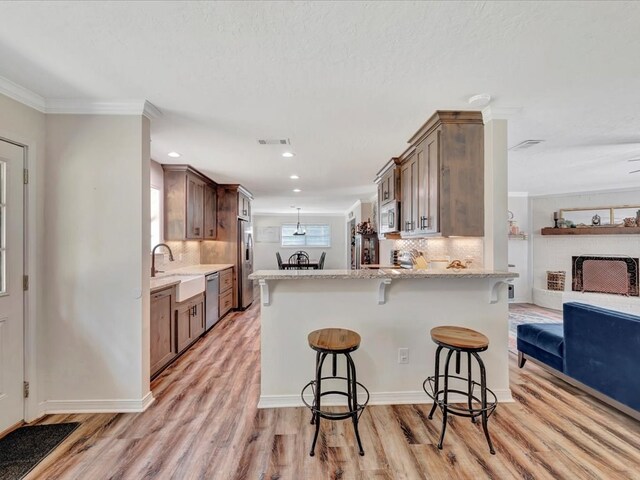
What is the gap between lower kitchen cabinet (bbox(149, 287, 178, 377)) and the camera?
2.77m

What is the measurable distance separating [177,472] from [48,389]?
1423 mm

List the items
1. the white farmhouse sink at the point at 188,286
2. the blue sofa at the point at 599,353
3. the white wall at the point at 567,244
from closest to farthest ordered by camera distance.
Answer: the blue sofa at the point at 599,353 → the white farmhouse sink at the point at 188,286 → the white wall at the point at 567,244

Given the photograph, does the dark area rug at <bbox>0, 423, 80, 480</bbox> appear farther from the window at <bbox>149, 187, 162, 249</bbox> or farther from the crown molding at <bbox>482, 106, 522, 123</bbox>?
the crown molding at <bbox>482, 106, 522, 123</bbox>

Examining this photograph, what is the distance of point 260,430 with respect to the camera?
2064 mm

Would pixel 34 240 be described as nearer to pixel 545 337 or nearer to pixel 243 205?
pixel 243 205

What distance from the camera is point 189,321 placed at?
3.60 m

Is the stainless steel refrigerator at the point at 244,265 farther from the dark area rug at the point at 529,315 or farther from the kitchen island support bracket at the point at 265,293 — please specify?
the dark area rug at the point at 529,315

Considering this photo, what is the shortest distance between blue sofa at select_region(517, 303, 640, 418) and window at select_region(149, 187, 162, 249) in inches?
189

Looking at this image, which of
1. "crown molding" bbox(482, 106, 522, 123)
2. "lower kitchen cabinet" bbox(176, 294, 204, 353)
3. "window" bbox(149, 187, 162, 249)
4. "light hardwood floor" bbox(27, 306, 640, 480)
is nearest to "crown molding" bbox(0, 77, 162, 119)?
"window" bbox(149, 187, 162, 249)

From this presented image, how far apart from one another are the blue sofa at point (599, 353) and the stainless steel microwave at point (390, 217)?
1892 mm

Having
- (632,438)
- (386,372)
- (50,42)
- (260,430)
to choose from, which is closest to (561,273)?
(632,438)

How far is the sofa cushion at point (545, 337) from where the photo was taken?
2.71 meters

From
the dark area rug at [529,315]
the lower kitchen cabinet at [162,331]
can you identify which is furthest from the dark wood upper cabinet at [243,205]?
the dark area rug at [529,315]

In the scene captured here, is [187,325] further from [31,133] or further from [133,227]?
[31,133]
